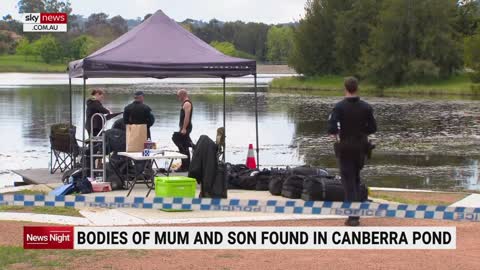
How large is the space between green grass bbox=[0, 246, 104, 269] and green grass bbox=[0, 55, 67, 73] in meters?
149

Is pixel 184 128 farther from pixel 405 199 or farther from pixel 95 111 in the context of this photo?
pixel 405 199

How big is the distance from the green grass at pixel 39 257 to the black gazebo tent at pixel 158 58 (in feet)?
21.0

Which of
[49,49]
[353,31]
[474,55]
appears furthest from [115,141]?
[49,49]

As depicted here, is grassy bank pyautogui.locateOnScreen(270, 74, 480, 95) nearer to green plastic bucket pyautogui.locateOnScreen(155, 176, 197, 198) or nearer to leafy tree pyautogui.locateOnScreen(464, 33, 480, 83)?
leafy tree pyautogui.locateOnScreen(464, 33, 480, 83)

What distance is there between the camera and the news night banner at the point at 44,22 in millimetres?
24316

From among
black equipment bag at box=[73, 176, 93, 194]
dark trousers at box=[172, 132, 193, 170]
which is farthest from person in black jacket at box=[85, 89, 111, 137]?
black equipment bag at box=[73, 176, 93, 194]

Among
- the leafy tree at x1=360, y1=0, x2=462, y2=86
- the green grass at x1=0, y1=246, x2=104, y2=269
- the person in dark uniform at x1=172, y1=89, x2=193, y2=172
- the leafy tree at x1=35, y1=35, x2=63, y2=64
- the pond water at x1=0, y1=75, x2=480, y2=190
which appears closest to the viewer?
the green grass at x1=0, y1=246, x2=104, y2=269

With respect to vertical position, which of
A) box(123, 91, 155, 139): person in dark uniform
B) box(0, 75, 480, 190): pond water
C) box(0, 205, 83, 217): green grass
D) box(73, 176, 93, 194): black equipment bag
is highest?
box(123, 91, 155, 139): person in dark uniform

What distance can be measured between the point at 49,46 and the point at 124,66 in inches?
5875

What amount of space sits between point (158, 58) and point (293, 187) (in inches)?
158

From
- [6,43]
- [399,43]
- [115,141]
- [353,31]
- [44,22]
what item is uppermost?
[353,31]

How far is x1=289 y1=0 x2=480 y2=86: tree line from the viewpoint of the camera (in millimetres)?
85700

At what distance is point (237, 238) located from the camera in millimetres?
9953

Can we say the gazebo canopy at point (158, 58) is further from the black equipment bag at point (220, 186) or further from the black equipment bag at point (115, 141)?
the black equipment bag at point (220, 186)
